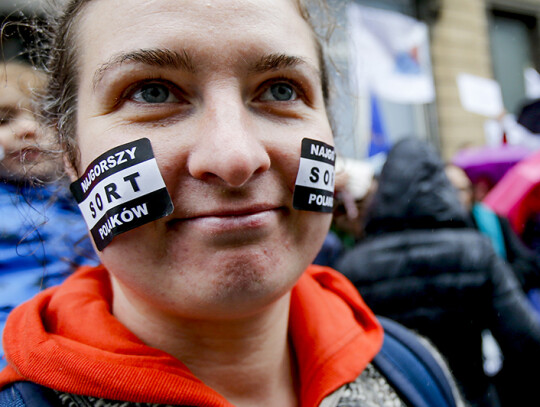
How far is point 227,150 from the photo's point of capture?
0.81 m

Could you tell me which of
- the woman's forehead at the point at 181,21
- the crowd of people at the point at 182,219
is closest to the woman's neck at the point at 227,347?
the crowd of people at the point at 182,219

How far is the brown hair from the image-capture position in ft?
3.22

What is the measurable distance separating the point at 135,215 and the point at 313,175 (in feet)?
1.22

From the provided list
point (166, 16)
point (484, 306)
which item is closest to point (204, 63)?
point (166, 16)

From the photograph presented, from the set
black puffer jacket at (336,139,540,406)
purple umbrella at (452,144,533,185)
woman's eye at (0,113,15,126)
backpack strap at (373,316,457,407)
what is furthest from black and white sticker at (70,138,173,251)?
purple umbrella at (452,144,533,185)

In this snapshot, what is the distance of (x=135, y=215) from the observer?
2.80 feet

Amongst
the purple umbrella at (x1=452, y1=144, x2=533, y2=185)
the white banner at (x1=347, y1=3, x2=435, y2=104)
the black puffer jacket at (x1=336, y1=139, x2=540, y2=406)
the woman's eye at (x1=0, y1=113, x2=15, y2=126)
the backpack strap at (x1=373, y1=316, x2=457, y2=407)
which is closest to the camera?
the backpack strap at (x1=373, y1=316, x2=457, y2=407)

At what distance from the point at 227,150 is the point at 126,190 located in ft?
0.70

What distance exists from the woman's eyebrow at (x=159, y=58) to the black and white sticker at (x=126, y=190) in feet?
0.48

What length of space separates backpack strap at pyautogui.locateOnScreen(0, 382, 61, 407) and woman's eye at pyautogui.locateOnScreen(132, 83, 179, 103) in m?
0.58

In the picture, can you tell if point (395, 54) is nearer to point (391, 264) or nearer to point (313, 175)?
point (391, 264)

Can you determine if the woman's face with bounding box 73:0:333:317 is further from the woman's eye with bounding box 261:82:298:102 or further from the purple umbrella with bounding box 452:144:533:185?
the purple umbrella with bounding box 452:144:533:185

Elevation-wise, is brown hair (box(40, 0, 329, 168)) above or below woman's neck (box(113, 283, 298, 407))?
above

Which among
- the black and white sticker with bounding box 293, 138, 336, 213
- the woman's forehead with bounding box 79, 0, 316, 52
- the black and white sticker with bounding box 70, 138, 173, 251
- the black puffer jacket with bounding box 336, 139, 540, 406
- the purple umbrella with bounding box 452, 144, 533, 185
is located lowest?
the purple umbrella with bounding box 452, 144, 533, 185
